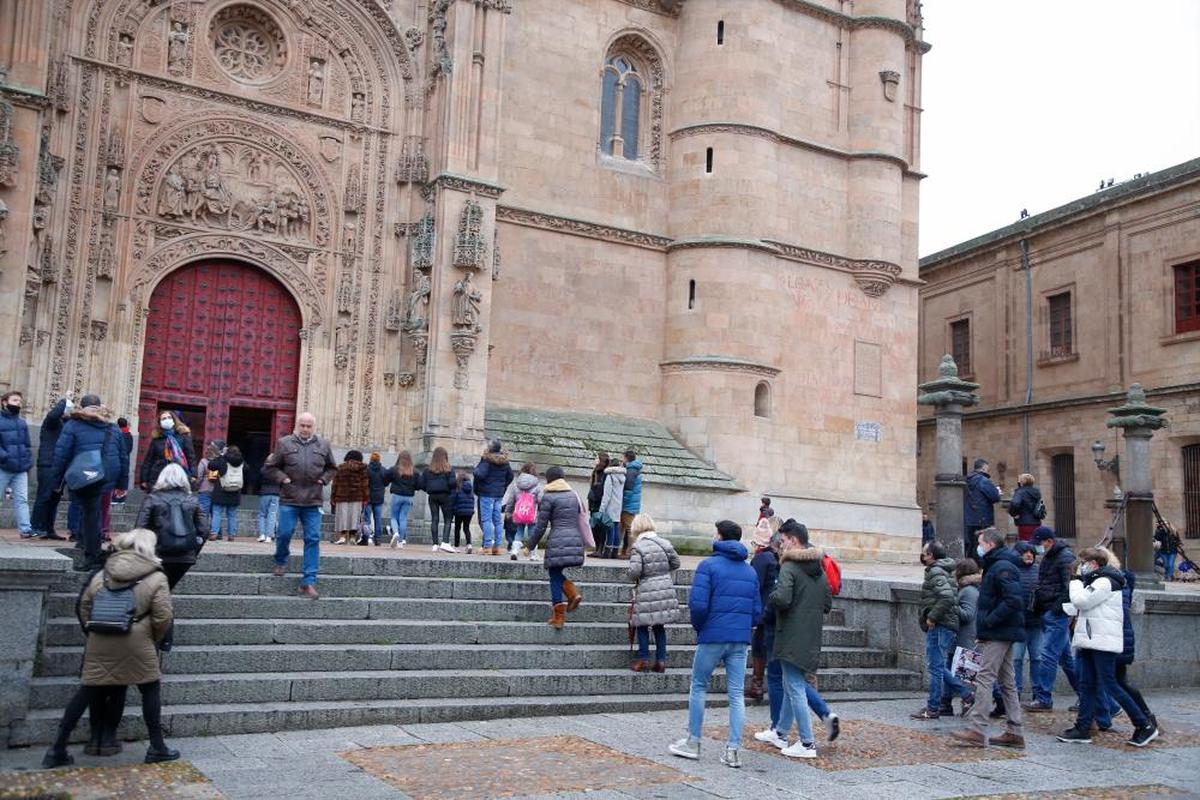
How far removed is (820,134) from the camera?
26.5 meters

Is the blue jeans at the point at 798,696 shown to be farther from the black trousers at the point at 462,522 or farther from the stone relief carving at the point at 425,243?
the stone relief carving at the point at 425,243

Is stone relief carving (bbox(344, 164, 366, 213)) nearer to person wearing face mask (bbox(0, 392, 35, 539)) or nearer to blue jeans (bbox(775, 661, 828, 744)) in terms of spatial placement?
person wearing face mask (bbox(0, 392, 35, 539))

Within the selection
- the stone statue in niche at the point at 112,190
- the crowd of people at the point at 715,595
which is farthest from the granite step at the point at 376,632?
the stone statue in niche at the point at 112,190

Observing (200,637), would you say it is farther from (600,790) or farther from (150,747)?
(600,790)

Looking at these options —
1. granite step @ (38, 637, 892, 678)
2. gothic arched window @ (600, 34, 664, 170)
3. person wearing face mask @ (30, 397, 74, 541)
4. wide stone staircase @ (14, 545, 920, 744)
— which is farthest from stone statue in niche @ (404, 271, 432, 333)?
granite step @ (38, 637, 892, 678)

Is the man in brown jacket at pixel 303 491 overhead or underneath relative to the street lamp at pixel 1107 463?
underneath

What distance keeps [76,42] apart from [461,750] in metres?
15.0

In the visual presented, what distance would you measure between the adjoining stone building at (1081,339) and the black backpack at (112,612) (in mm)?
23651

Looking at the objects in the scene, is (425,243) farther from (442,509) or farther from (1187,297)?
(1187,297)

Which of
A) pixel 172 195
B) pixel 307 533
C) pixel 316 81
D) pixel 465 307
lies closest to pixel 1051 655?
pixel 307 533

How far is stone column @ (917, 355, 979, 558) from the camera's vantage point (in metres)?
16.8

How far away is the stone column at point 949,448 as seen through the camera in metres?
16.8

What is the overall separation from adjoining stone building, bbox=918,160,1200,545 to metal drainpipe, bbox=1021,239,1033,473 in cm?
4

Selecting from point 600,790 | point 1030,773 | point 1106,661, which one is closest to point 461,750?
point 600,790
